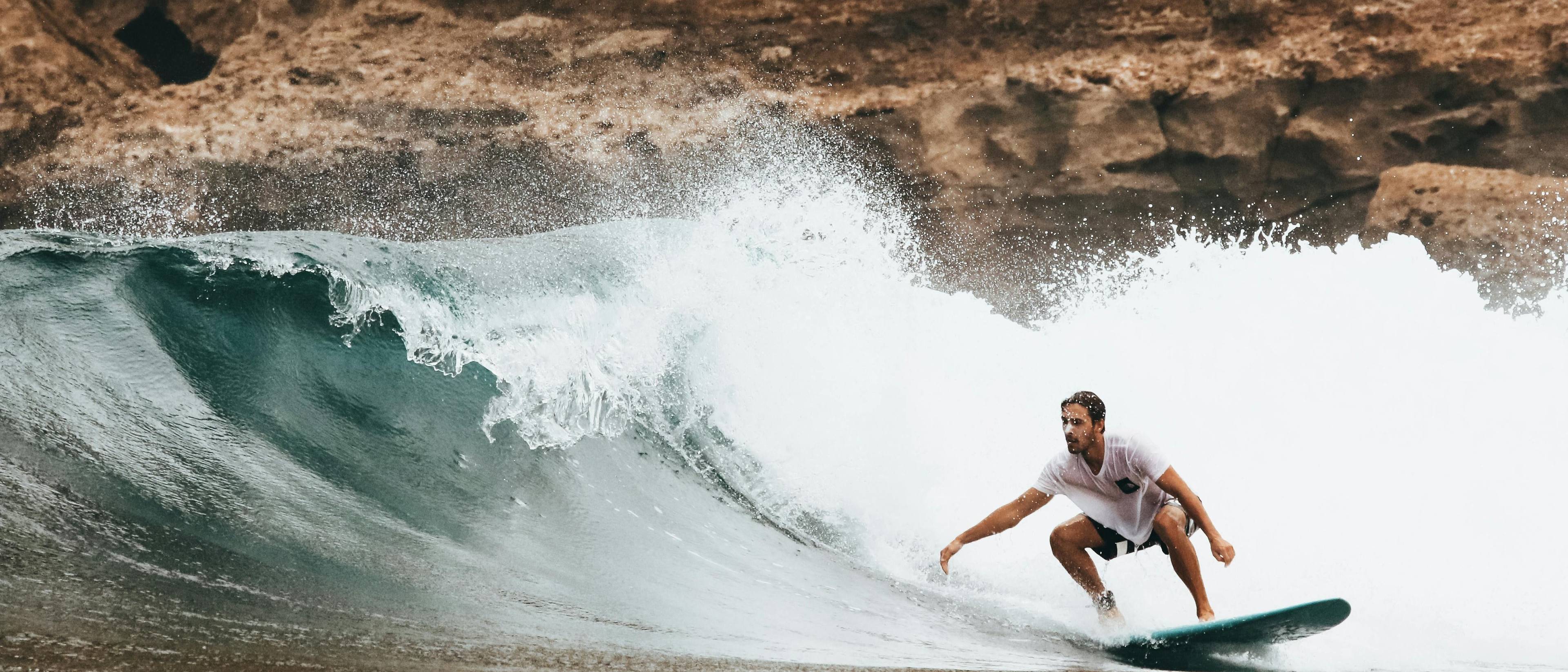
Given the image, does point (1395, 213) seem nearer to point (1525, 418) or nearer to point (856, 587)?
point (1525, 418)

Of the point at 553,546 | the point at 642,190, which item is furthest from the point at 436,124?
the point at 553,546

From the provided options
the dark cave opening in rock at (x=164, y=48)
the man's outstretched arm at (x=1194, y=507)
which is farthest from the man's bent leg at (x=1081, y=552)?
the dark cave opening in rock at (x=164, y=48)

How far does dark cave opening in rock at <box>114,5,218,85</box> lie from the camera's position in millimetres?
10477

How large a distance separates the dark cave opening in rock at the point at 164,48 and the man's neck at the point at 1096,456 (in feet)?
33.0

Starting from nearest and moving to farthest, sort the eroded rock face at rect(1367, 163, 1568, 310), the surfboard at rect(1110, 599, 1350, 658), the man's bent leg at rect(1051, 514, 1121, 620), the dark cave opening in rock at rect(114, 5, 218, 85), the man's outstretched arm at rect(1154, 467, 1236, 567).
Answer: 1. the surfboard at rect(1110, 599, 1350, 658)
2. the man's outstretched arm at rect(1154, 467, 1236, 567)
3. the man's bent leg at rect(1051, 514, 1121, 620)
4. the eroded rock face at rect(1367, 163, 1568, 310)
5. the dark cave opening in rock at rect(114, 5, 218, 85)

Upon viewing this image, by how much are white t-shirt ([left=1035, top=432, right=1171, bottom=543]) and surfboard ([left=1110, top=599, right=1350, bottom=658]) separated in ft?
1.11

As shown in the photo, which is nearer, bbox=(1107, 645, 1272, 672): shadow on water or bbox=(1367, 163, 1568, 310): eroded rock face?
bbox=(1107, 645, 1272, 672): shadow on water

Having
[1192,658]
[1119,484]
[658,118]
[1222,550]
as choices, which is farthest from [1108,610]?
[658,118]

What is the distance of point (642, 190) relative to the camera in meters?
10.0

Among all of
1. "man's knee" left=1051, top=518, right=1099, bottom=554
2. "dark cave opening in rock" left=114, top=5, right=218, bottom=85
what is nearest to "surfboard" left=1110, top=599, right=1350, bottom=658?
"man's knee" left=1051, top=518, right=1099, bottom=554

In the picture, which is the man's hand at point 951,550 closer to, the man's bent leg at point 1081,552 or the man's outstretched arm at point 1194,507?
the man's bent leg at point 1081,552

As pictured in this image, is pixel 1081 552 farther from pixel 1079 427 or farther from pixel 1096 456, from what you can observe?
pixel 1079 427

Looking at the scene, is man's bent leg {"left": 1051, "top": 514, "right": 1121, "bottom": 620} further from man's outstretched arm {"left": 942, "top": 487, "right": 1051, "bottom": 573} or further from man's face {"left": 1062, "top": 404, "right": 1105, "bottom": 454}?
man's face {"left": 1062, "top": 404, "right": 1105, "bottom": 454}

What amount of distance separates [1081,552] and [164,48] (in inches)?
418
